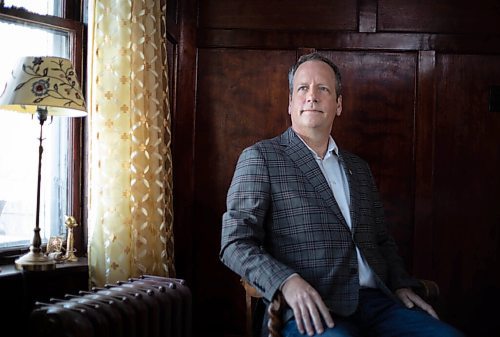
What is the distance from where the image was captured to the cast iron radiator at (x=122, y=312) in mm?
1669

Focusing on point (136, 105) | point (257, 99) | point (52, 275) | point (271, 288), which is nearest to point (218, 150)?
point (257, 99)

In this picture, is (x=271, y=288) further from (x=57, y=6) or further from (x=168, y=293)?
(x=57, y=6)

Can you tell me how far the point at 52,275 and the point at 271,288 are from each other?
3.02 ft

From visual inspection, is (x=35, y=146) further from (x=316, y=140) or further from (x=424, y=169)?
(x=424, y=169)

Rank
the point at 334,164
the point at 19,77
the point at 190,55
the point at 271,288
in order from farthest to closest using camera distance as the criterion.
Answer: the point at 190,55 < the point at 334,164 < the point at 19,77 < the point at 271,288

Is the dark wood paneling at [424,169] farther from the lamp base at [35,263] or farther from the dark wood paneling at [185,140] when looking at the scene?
the lamp base at [35,263]

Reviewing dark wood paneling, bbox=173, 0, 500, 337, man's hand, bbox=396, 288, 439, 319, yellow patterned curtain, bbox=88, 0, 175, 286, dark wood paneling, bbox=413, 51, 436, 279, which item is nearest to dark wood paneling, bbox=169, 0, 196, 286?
dark wood paneling, bbox=173, 0, 500, 337

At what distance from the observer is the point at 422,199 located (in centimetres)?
304

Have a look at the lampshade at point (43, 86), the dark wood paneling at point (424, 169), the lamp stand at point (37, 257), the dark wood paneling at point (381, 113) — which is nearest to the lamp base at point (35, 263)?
the lamp stand at point (37, 257)

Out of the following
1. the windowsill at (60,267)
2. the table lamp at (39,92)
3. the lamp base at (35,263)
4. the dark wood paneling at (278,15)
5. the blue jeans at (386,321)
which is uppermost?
the dark wood paneling at (278,15)

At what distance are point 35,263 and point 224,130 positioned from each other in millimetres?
1389

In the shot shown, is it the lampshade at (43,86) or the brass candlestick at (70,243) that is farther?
the brass candlestick at (70,243)

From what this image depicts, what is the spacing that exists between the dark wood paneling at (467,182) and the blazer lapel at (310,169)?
1355mm

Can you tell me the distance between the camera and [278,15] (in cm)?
304
